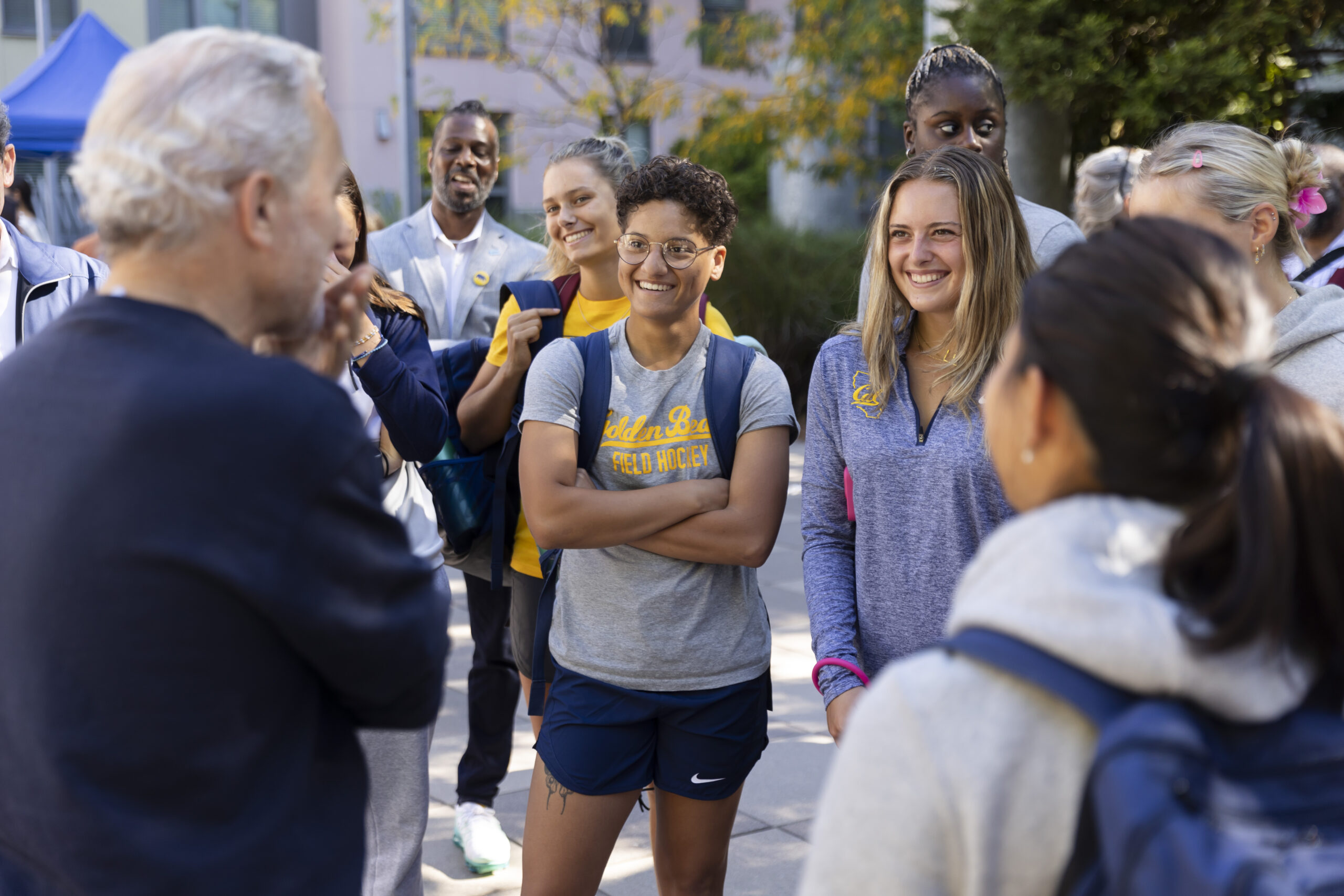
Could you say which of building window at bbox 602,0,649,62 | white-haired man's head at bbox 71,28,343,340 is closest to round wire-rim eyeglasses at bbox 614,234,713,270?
white-haired man's head at bbox 71,28,343,340

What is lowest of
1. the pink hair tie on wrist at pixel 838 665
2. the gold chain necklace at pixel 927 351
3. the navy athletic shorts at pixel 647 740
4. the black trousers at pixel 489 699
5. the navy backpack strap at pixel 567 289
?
the black trousers at pixel 489 699

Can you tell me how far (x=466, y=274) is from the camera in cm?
504

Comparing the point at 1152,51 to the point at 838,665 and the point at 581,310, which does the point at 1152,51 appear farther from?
the point at 838,665

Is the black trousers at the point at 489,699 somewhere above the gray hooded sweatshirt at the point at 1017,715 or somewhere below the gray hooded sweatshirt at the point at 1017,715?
below

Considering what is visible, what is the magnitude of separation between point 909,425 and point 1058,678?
1.55m

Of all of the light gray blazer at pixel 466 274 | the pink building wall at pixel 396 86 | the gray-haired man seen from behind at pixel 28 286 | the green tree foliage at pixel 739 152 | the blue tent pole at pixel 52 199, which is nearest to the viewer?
the gray-haired man seen from behind at pixel 28 286

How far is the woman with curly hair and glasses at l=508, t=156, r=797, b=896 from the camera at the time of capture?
9.02ft

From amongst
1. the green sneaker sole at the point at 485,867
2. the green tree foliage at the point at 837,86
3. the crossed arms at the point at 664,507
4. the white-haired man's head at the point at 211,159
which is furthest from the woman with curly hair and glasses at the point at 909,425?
the green tree foliage at the point at 837,86

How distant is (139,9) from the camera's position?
67.5 feet

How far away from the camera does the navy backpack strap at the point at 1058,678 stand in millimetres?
1109

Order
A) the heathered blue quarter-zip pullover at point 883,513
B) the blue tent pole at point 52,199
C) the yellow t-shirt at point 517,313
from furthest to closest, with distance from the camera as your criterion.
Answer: the blue tent pole at point 52,199, the yellow t-shirt at point 517,313, the heathered blue quarter-zip pullover at point 883,513

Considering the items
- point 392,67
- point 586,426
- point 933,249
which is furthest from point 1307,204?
point 392,67

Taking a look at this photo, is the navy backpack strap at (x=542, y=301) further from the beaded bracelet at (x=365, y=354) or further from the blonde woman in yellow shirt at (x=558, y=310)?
the beaded bracelet at (x=365, y=354)

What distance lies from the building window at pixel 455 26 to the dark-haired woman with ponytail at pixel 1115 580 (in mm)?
16270
